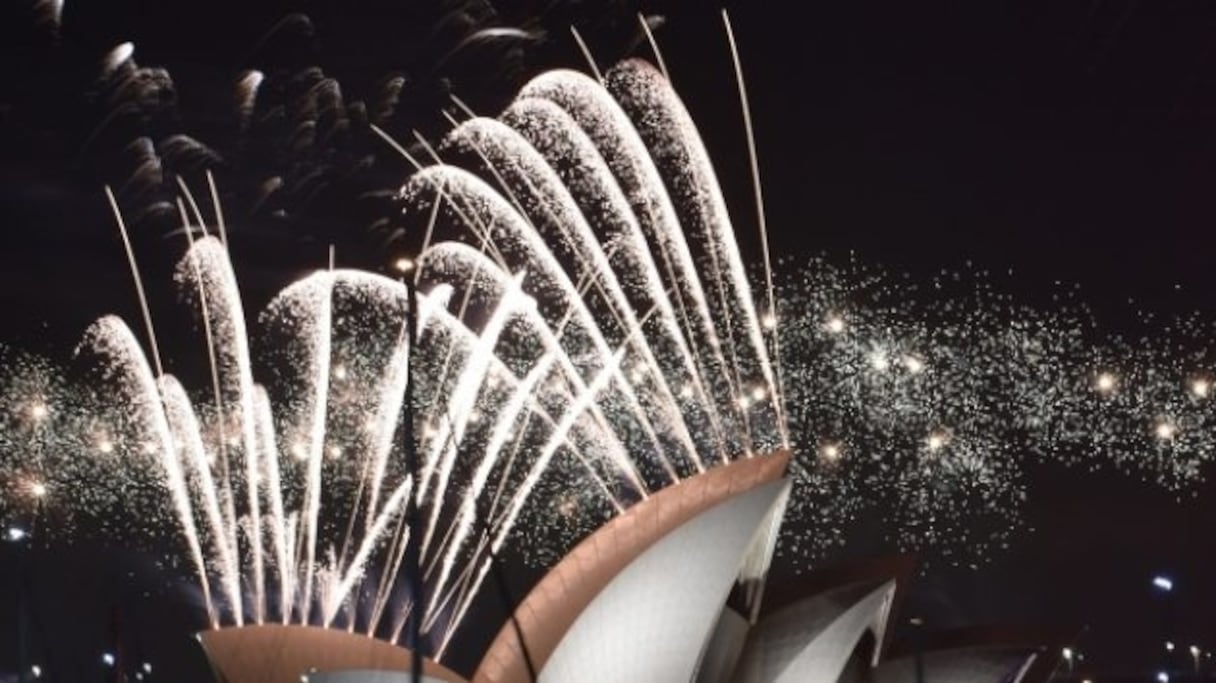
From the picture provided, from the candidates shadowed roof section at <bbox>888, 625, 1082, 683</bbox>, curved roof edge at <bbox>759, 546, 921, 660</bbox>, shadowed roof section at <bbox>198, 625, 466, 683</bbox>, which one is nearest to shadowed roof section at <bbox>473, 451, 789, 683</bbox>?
shadowed roof section at <bbox>198, 625, 466, 683</bbox>

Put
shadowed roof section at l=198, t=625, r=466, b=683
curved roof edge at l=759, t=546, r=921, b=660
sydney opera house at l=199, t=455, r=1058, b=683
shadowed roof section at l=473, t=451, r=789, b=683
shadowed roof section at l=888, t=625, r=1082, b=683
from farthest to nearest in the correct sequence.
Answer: shadowed roof section at l=888, t=625, r=1082, b=683 < curved roof edge at l=759, t=546, r=921, b=660 < shadowed roof section at l=473, t=451, r=789, b=683 < sydney opera house at l=199, t=455, r=1058, b=683 < shadowed roof section at l=198, t=625, r=466, b=683

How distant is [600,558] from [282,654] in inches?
285

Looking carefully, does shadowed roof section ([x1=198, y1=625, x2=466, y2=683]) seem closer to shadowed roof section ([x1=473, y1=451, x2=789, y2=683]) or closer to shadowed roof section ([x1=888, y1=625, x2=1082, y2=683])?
shadowed roof section ([x1=473, y1=451, x2=789, y2=683])

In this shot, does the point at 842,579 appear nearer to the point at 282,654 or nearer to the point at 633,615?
the point at 633,615

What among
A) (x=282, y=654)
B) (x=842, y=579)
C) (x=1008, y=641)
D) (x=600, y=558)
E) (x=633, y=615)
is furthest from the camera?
(x=1008, y=641)

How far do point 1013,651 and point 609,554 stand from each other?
15947mm

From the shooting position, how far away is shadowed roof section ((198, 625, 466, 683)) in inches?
1308

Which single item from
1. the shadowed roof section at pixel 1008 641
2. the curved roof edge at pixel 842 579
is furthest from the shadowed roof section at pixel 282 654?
the shadowed roof section at pixel 1008 641

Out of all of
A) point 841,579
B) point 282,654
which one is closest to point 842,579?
point 841,579

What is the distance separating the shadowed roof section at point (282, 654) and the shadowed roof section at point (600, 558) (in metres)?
2.15

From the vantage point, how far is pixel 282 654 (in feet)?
109

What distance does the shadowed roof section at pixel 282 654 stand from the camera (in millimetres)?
33219

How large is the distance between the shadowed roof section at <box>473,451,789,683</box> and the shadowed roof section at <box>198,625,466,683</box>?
215 centimetres

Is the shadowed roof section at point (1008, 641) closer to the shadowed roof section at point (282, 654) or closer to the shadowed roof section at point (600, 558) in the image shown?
the shadowed roof section at point (600, 558)
